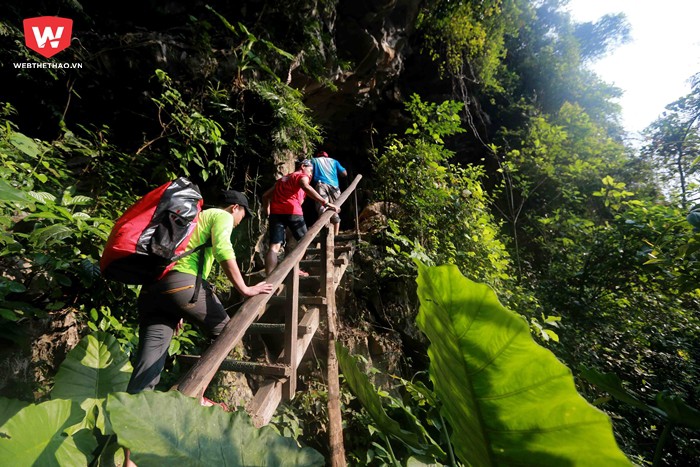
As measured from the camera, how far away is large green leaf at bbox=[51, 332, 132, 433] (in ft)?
4.63

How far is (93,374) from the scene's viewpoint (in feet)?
5.00

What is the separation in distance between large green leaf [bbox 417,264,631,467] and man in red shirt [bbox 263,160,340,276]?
284 centimetres

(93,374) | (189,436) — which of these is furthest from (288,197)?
(189,436)

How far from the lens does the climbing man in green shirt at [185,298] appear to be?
1.54 metres

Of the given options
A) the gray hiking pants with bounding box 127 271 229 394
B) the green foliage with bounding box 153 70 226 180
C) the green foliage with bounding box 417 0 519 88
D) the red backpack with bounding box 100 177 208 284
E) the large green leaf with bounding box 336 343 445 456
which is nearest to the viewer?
the large green leaf with bounding box 336 343 445 456

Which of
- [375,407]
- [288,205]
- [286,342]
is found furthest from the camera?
[288,205]

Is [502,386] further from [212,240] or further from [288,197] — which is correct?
[288,197]

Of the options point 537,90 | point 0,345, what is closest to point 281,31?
point 0,345

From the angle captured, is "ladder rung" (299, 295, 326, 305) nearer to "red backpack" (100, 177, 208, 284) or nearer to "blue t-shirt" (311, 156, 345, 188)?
"red backpack" (100, 177, 208, 284)

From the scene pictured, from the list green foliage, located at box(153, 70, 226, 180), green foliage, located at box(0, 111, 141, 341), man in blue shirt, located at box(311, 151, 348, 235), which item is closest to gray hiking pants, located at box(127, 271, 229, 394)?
green foliage, located at box(0, 111, 141, 341)

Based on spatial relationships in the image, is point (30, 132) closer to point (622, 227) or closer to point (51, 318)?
point (51, 318)

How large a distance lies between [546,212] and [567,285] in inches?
102

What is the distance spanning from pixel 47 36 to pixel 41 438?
3.74 metres

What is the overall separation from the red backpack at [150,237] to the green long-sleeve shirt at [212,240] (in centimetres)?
9
